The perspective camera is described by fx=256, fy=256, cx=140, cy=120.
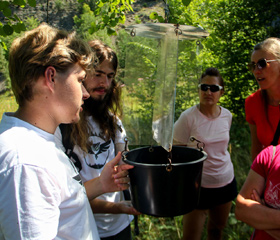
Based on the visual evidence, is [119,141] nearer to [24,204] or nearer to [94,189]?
[94,189]

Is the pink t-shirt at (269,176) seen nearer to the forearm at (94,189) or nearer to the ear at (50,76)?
the forearm at (94,189)

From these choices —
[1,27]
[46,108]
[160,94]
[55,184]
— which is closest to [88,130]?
[160,94]

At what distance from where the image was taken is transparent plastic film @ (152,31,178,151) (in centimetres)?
130

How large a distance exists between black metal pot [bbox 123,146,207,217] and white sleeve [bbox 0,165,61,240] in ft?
1.67

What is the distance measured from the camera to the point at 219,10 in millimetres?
6012

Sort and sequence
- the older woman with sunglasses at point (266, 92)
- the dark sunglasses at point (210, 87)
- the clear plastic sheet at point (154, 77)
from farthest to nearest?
the dark sunglasses at point (210, 87)
the older woman with sunglasses at point (266, 92)
the clear plastic sheet at point (154, 77)

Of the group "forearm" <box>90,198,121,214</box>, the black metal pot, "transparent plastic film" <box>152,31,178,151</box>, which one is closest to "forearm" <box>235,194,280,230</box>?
the black metal pot

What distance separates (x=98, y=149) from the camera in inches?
63.3

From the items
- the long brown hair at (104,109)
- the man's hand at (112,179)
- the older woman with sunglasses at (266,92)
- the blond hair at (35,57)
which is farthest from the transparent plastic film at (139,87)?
the older woman with sunglasses at (266,92)

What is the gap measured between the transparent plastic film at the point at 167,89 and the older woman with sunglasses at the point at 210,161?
1.13 m

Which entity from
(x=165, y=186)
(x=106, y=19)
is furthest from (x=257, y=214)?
(x=106, y=19)

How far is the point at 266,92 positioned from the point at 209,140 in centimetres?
68

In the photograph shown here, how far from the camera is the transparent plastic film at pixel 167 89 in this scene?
51.3 inches

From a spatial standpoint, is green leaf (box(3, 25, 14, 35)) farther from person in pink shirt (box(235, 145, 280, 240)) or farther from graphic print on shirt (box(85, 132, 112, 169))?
person in pink shirt (box(235, 145, 280, 240))
